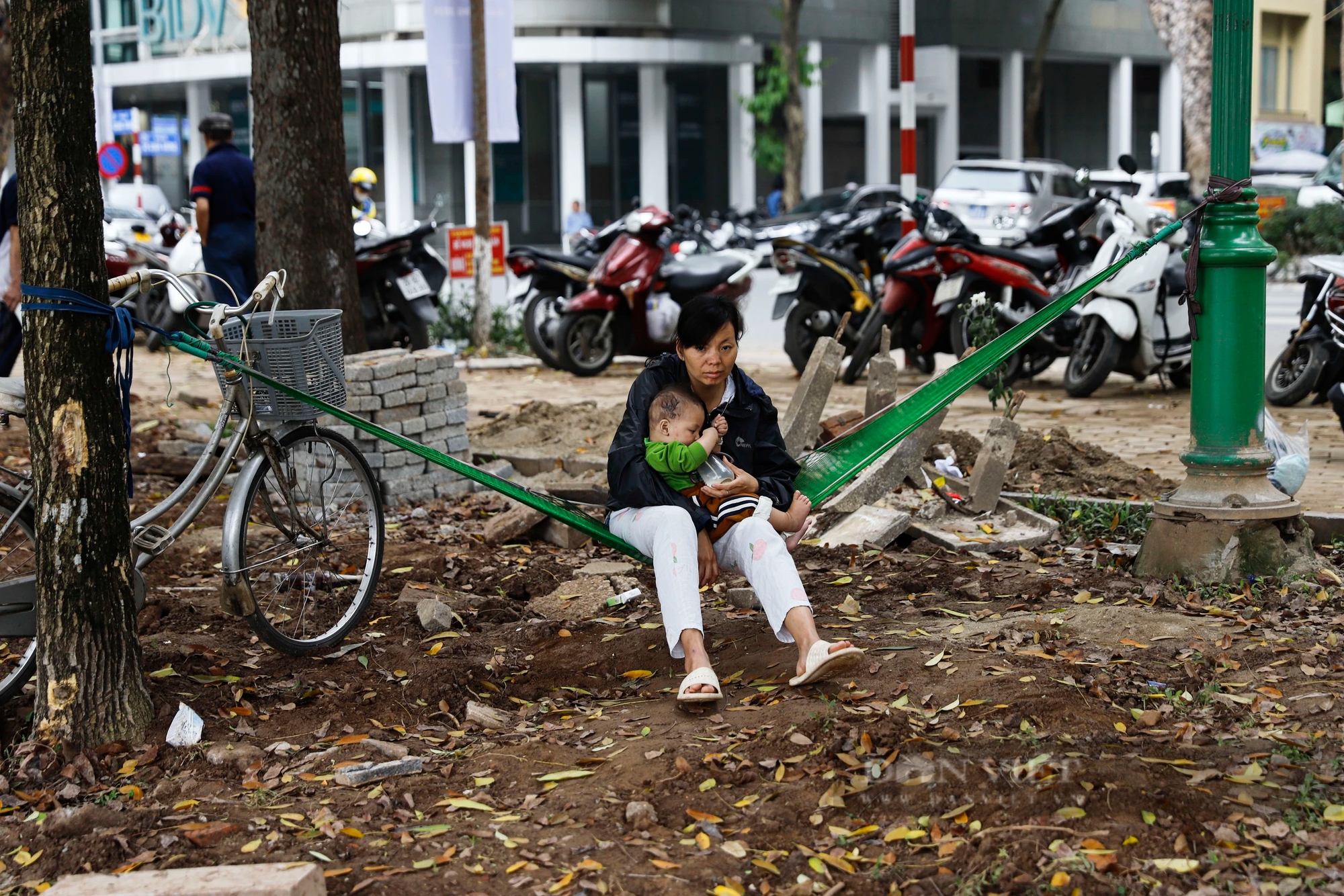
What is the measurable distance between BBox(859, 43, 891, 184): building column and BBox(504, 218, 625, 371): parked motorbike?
85.3 feet

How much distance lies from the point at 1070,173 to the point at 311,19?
18186 mm

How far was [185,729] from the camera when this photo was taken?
11.7 ft

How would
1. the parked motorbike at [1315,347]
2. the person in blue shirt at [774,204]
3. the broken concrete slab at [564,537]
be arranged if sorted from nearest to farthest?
the broken concrete slab at [564,537] → the parked motorbike at [1315,347] → the person in blue shirt at [774,204]

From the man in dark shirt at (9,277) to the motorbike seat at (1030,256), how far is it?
5623 millimetres

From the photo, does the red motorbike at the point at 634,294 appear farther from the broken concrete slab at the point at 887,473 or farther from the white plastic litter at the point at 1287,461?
the white plastic litter at the point at 1287,461

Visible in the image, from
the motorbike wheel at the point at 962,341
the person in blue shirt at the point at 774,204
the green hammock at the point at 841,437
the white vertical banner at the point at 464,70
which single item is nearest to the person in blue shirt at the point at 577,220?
the person in blue shirt at the point at 774,204

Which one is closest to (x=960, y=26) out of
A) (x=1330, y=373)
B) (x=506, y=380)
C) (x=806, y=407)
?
(x=506, y=380)

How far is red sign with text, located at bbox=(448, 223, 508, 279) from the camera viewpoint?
43.8 ft

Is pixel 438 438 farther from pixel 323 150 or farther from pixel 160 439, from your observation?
pixel 160 439

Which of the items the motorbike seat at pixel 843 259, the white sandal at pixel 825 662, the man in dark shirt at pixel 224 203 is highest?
the man in dark shirt at pixel 224 203

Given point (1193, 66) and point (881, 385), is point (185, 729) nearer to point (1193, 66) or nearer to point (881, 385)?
point (881, 385)

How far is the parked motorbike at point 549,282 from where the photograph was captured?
11195 millimetres

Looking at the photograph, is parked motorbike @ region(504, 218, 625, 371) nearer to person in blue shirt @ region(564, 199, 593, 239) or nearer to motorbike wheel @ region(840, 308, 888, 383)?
motorbike wheel @ region(840, 308, 888, 383)

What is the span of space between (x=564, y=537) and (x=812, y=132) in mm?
30623
